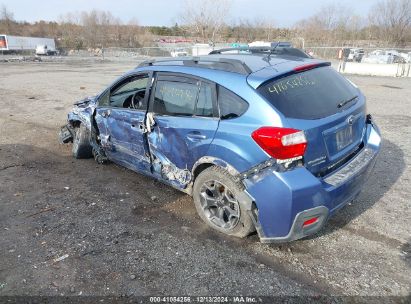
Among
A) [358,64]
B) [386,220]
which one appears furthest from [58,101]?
[358,64]

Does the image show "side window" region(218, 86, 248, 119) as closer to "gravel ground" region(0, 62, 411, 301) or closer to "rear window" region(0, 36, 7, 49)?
"gravel ground" region(0, 62, 411, 301)

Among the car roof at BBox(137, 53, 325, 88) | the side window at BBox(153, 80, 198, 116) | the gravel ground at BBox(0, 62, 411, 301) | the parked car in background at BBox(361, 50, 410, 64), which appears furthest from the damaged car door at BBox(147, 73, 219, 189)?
the parked car in background at BBox(361, 50, 410, 64)

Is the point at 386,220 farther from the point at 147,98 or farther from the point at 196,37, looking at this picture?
the point at 196,37

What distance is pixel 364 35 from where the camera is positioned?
4744cm

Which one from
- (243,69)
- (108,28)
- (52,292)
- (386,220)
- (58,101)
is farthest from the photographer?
(108,28)

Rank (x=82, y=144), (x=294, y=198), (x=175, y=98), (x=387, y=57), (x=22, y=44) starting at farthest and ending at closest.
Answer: (x=22, y=44) < (x=387, y=57) < (x=82, y=144) < (x=175, y=98) < (x=294, y=198)

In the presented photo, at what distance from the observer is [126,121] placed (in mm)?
4434

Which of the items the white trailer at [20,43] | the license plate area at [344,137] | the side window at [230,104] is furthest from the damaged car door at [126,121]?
the white trailer at [20,43]

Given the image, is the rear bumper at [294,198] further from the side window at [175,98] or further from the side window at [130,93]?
the side window at [130,93]

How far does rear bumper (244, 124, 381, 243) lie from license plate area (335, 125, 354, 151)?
0.74ft

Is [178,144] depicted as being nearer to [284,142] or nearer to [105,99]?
[284,142]

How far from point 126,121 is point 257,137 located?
2.06 metres

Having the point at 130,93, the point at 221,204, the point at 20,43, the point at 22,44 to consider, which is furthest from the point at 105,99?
the point at 22,44

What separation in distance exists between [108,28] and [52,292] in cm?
7316
